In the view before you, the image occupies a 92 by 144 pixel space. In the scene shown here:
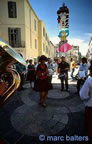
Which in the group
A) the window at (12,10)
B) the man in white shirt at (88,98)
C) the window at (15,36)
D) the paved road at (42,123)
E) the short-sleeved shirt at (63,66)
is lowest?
the paved road at (42,123)

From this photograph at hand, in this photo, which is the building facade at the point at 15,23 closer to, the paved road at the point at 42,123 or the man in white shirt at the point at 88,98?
the paved road at the point at 42,123

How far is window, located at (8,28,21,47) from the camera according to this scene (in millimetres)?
12602

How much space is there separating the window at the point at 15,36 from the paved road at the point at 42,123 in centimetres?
1129

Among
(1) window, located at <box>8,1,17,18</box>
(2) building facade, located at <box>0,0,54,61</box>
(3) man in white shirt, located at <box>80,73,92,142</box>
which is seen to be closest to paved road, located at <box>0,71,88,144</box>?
(3) man in white shirt, located at <box>80,73,92,142</box>

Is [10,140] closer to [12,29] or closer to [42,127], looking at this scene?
[42,127]

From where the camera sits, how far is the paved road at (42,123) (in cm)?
185

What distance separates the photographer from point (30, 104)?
3352mm

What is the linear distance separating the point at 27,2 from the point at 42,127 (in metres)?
15.9

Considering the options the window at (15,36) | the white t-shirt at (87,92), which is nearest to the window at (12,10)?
the window at (15,36)

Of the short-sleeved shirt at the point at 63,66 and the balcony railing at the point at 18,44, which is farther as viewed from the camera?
the balcony railing at the point at 18,44

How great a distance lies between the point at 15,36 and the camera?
1277 cm

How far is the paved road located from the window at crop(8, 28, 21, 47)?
11.3m

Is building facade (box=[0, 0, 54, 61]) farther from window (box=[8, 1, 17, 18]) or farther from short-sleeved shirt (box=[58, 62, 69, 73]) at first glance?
short-sleeved shirt (box=[58, 62, 69, 73])

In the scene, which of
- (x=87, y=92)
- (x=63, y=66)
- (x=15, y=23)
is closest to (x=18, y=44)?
(x=15, y=23)
